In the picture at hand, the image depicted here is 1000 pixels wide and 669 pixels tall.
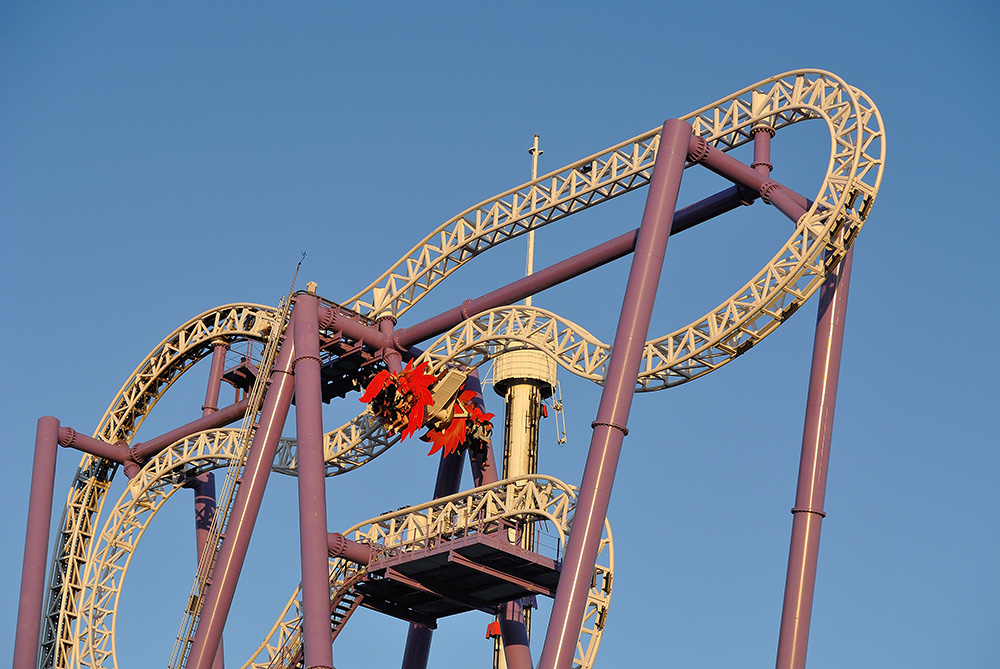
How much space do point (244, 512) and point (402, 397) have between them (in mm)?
3859

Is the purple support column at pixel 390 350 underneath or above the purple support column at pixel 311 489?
above

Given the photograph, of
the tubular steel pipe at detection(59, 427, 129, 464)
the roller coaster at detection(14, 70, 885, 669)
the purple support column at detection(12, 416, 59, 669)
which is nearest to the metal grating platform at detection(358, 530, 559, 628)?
the roller coaster at detection(14, 70, 885, 669)

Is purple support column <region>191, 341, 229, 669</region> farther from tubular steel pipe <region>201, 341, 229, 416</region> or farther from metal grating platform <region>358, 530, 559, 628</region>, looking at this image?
metal grating platform <region>358, 530, 559, 628</region>

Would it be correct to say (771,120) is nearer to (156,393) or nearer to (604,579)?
(604,579)

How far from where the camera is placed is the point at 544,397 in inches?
2050

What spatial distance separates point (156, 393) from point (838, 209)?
66.5 ft

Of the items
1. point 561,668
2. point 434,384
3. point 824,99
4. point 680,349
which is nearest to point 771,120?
point 824,99

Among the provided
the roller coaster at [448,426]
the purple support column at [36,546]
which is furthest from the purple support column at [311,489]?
the purple support column at [36,546]

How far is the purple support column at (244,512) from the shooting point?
29.2 meters

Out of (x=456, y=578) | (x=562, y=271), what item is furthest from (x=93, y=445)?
(x=562, y=271)

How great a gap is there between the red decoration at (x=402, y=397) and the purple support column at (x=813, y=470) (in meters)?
8.42

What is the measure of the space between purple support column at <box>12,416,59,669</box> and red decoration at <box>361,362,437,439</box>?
33.0 ft

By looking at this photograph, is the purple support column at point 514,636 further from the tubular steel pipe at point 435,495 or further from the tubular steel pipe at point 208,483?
the tubular steel pipe at point 208,483

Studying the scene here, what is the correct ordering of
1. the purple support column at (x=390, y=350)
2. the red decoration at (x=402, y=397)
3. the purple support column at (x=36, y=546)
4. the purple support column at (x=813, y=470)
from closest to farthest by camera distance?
the purple support column at (x=813, y=470)
the red decoration at (x=402, y=397)
the purple support column at (x=390, y=350)
the purple support column at (x=36, y=546)
